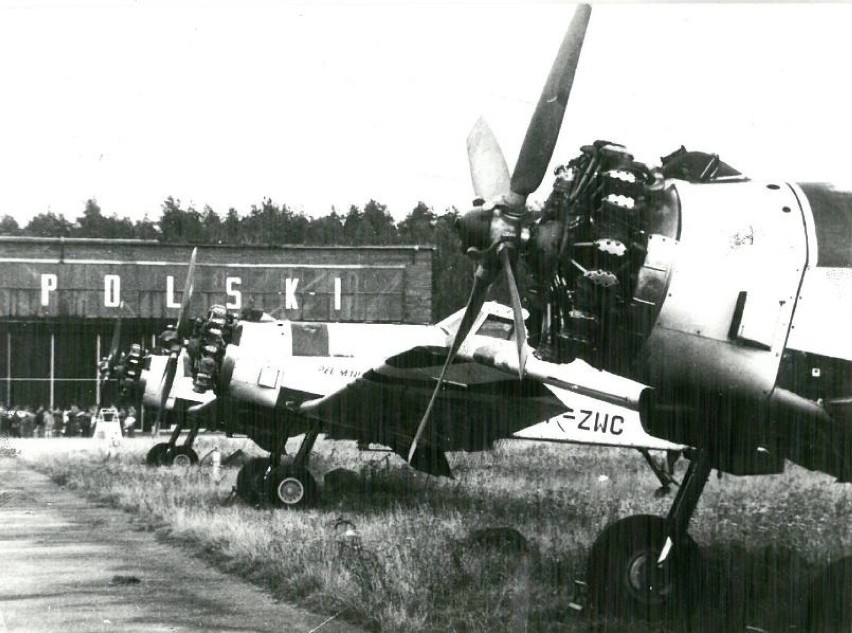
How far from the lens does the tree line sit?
170 feet

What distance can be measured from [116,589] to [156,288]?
34.1 m

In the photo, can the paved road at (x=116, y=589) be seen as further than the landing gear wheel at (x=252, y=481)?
No

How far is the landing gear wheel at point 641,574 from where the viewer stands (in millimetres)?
7336

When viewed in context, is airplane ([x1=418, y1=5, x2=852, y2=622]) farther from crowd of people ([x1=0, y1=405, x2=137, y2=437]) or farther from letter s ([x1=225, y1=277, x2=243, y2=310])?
letter s ([x1=225, y1=277, x2=243, y2=310])

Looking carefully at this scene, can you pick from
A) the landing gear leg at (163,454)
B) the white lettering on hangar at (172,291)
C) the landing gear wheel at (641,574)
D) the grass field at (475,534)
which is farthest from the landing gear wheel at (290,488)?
the white lettering on hangar at (172,291)

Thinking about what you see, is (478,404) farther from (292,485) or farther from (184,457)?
(184,457)

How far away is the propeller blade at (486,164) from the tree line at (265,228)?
41.2 meters

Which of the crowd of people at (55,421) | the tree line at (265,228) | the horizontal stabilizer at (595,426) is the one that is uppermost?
the tree line at (265,228)

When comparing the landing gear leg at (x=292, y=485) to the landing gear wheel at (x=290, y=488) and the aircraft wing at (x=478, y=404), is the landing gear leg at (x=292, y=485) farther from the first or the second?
the aircraft wing at (x=478, y=404)

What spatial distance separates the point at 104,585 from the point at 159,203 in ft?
175

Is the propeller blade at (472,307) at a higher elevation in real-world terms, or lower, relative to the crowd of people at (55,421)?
higher

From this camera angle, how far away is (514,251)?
23.7 ft

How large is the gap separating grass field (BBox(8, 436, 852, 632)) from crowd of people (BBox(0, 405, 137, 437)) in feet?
61.7

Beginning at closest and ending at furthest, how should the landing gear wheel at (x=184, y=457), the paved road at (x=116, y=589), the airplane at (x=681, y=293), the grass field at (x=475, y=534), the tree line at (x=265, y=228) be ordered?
the airplane at (x=681, y=293), the grass field at (x=475, y=534), the paved road at (x=116, y=589), the landing gear wheel at (x=184, y=457), the tree line at (x=265, y=228)
